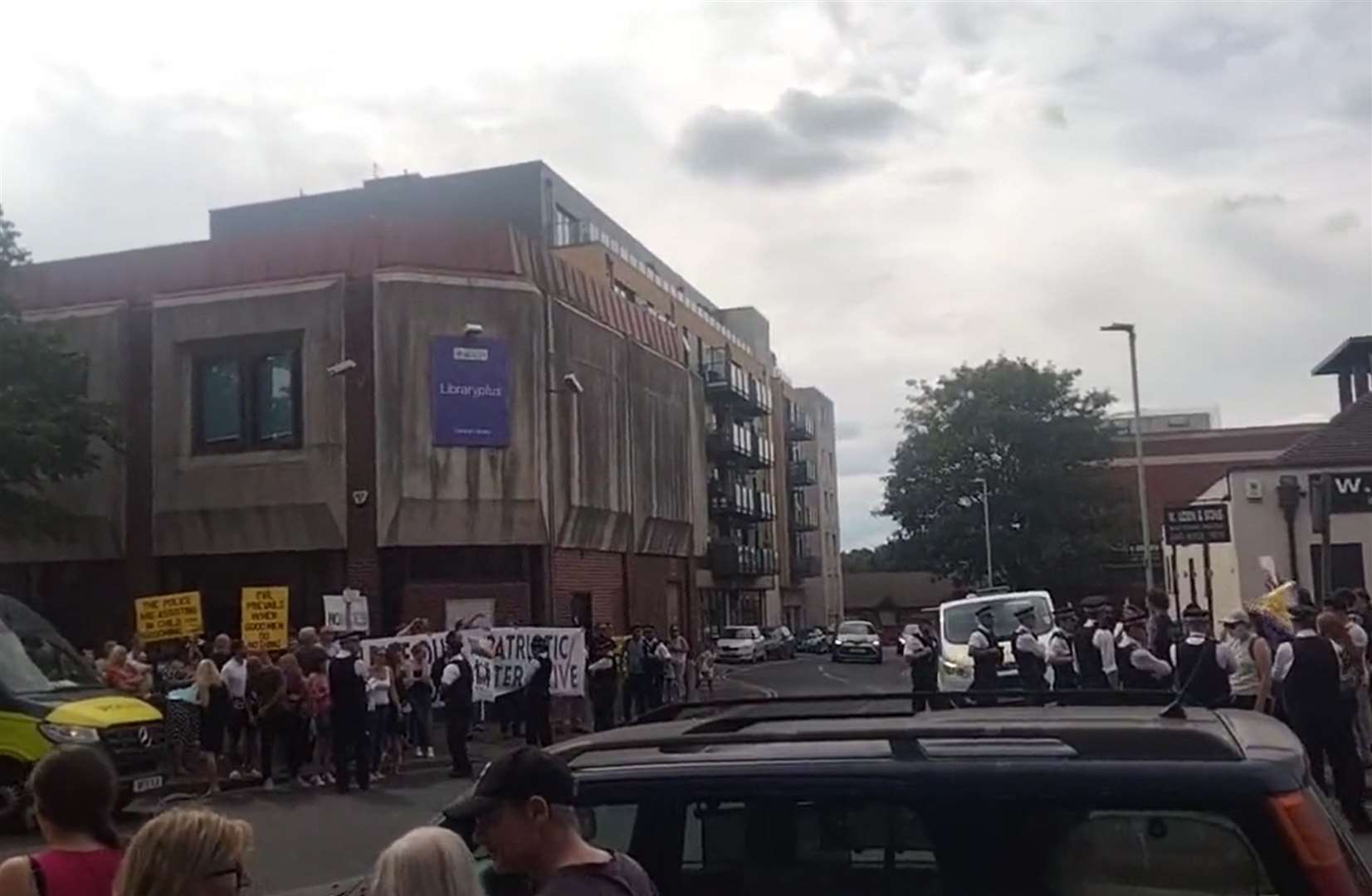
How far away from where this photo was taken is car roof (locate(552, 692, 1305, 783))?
10.8ft

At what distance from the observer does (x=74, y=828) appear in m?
3.76

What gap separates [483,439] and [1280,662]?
1959 cm

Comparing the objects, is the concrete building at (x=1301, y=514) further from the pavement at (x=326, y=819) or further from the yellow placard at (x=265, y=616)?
the yellow placard at (x=265, y=616)

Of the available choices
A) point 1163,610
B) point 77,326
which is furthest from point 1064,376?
point 1163,610

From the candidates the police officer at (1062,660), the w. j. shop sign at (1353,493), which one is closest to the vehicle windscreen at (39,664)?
the police officer at (1062,660)

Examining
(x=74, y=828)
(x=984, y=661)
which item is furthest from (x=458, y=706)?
(x=74, y=828)

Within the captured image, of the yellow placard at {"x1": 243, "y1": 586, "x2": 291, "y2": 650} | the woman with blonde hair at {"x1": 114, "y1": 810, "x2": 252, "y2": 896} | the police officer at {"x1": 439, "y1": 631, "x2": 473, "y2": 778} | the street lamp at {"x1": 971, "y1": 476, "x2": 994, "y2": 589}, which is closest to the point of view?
the woman with blonde hair at {"x1": 114, "y1": 810, "x2": 252, "y2": 896}

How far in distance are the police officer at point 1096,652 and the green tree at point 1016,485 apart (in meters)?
43.2

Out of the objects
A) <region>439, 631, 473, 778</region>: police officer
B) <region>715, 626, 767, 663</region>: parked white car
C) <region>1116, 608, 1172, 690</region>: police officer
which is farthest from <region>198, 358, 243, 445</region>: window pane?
<region>715, 626, 767, 663</region>: parked white car

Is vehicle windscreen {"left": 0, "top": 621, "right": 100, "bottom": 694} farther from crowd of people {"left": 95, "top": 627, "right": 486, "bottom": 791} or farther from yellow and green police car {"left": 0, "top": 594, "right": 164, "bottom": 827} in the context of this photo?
→ crowd of people {"left": 95, "top": 627, "right": 486, "bottom": 791}

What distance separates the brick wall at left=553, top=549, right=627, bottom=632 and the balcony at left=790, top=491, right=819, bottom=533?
51.0 metres

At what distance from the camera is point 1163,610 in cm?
1544

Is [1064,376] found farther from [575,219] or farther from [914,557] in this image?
[575,219]

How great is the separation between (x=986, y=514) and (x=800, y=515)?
1225 inches
